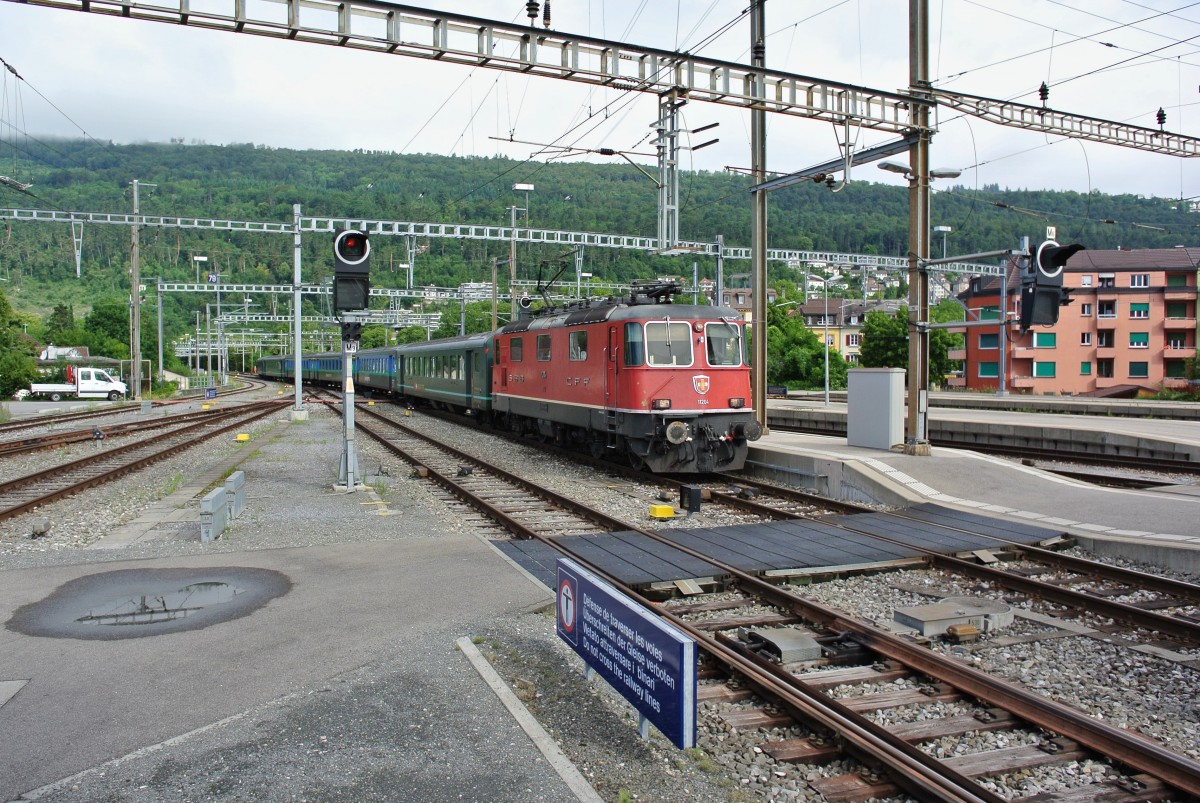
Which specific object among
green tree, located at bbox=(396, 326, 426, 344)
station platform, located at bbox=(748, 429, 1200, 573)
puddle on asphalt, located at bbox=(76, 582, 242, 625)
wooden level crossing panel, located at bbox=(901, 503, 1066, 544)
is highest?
green tree, located at bbox=(396, 326, 426, 344)

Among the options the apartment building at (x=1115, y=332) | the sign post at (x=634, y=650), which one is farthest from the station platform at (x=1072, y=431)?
the apartment building at (x=1115, y=332)

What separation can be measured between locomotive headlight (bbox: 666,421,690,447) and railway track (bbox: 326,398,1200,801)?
285 inches

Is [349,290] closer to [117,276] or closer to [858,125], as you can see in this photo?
[858,125]

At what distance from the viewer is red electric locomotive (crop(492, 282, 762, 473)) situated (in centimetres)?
1509

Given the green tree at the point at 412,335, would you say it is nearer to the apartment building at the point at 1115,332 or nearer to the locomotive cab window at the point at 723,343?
the apartment building at the point at 1115,332

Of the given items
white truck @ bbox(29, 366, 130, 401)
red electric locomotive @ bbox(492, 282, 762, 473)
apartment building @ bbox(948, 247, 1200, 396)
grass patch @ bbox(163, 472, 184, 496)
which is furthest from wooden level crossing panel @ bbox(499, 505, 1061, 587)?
apartment building @ bbox(948, 247, 1200, 396)

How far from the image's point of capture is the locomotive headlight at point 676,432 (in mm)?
14624

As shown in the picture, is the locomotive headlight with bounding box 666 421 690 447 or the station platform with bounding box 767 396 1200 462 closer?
the locomotive headlight with bounding box 666 421 690 447

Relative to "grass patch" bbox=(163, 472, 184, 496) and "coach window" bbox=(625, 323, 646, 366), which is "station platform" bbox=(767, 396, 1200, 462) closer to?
"coach window" bbox=(625, 323, 646, 366)

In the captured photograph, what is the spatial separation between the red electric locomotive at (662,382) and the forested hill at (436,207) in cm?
2119

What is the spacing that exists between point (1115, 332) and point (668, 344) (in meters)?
58.0

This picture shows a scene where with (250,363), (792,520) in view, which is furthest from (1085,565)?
(250,363)

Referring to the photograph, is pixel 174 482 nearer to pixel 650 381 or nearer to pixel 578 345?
pixel 578 345

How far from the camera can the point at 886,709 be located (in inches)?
206
